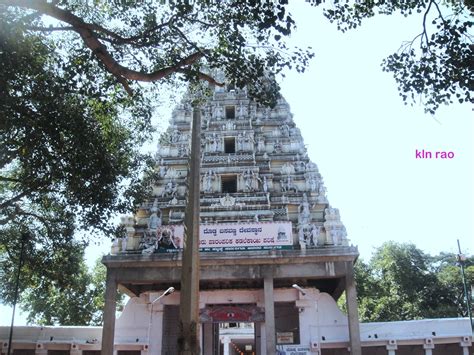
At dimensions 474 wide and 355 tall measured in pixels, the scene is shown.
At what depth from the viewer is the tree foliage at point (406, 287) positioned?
29438mm

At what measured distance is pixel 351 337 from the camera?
16484 millimetres

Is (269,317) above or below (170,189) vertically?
below

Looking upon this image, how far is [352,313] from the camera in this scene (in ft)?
55.3

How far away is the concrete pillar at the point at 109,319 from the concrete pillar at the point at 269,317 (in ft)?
17.8

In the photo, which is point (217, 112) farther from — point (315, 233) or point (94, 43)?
point (94, 43)

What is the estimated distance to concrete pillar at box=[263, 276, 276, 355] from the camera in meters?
16.5

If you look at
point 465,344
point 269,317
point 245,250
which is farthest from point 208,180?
point 465,344

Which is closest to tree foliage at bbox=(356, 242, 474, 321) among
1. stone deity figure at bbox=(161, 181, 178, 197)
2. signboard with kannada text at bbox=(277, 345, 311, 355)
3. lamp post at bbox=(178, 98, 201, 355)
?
signboard with kannada text at bbox=(277, 345, 311, 355)

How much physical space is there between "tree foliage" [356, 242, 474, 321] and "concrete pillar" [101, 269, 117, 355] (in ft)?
60.2

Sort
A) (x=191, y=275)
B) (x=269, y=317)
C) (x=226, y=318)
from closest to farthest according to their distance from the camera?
(x=191, y=275) < (x=269, y=317) < (x=226, y=318)

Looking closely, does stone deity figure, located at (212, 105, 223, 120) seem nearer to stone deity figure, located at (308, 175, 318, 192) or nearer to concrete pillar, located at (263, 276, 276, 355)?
stone deity figure, located at (308, 175, 318, 192)

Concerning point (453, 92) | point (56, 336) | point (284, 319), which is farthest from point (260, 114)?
point (453, 92)

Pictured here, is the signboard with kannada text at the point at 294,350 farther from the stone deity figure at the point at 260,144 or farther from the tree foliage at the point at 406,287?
the tree foliage at the point at 406,287

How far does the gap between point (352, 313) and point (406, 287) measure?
622 inches
